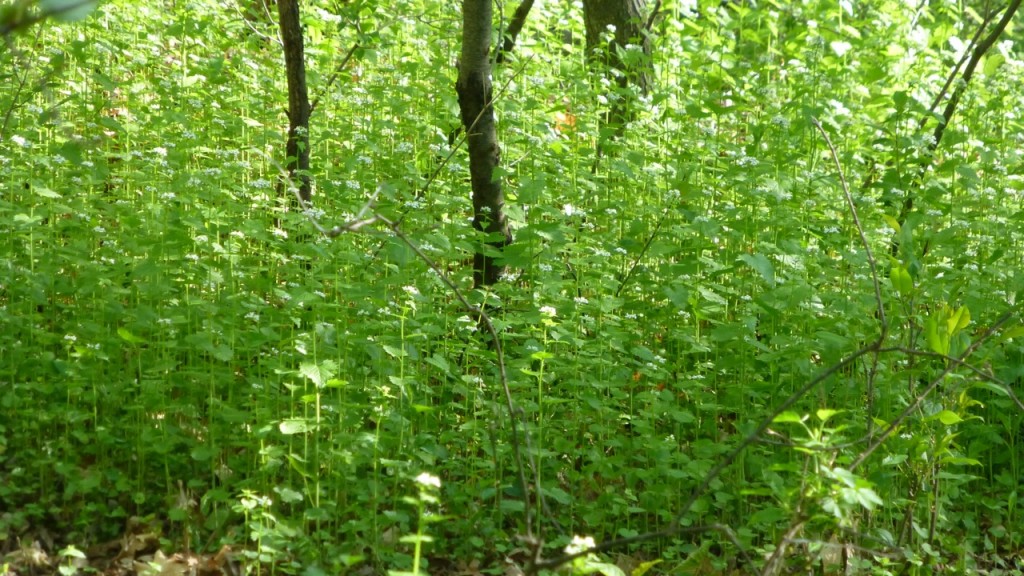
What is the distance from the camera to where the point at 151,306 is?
377cm

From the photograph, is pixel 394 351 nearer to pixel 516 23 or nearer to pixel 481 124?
pixel 481 124

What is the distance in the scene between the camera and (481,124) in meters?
4.54

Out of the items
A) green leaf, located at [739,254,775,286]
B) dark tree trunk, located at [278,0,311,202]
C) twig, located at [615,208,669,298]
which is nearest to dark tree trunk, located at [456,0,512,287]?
twig, located at [615,208,669,298]

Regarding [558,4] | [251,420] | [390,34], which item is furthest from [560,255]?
[558,4]

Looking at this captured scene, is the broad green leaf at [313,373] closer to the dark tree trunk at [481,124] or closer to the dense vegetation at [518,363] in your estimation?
the dense vegetation at [518,363]

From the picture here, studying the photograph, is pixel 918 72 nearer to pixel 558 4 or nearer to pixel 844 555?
pixel 558 4

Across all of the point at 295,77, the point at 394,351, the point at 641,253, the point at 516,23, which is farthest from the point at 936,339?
the point at 516,23

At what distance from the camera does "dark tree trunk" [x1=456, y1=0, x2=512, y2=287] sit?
14.4 ft

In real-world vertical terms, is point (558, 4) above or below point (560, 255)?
above

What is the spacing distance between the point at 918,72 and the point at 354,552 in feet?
14.6

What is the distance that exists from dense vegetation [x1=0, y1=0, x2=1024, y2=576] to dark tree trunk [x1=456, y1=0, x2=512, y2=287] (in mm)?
162

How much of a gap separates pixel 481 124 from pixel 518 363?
1.39 metres

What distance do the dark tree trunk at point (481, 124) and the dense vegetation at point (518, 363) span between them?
0.53ft

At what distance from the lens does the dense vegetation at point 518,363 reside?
10.5 ft
